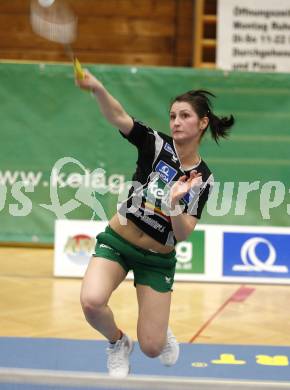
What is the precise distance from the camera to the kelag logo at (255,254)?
7.38 meters

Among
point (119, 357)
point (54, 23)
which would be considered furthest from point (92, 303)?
point (54, 23)

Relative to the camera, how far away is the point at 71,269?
7.38 m

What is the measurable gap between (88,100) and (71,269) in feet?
6.57

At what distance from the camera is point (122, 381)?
7.48ft

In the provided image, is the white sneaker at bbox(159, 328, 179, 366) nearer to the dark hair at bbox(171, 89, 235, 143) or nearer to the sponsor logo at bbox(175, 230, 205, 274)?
the dark hair at bbox(171, 89, 235, 143)

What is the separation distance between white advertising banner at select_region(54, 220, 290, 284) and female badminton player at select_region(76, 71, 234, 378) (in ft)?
10.4

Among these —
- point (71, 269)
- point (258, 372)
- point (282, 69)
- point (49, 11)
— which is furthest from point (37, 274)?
point (282, 69)

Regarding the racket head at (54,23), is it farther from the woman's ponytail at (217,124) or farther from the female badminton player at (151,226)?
the woman's ponytail at (217,124)

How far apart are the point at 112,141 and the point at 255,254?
2.07 meters

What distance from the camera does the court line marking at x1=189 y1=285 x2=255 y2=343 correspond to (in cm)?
587

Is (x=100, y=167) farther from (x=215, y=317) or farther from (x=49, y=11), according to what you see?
(x=49, y=11)

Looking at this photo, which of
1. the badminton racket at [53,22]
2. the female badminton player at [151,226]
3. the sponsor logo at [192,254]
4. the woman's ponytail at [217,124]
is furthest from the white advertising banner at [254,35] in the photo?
the badminton racket at [53,22]

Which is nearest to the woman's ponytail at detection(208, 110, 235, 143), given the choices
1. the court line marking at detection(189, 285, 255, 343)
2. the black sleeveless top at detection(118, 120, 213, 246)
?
the black sleeveless top at detection(118, 120, 213, 246)

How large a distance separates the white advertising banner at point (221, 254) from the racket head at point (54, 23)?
3764 millimetres
